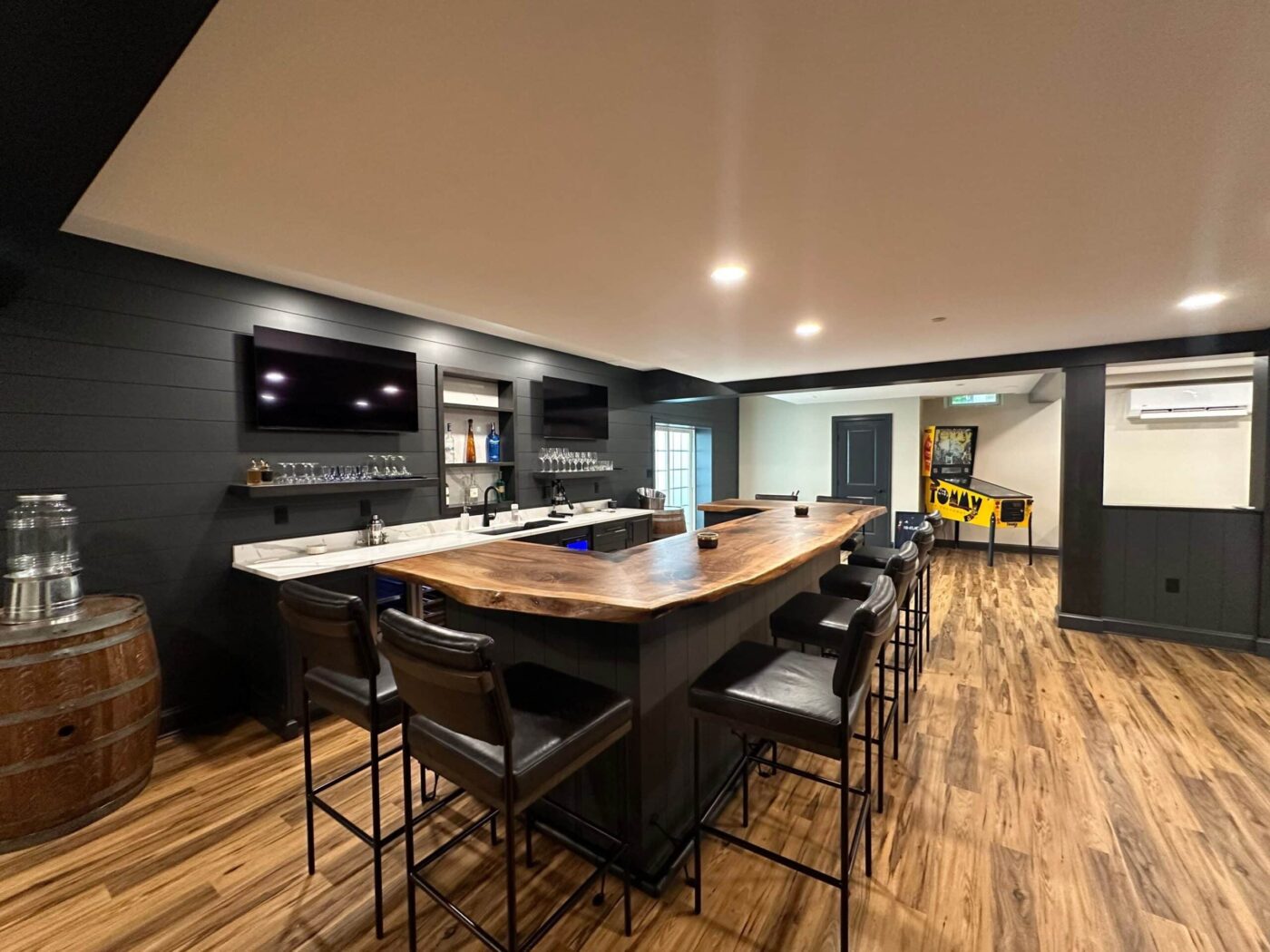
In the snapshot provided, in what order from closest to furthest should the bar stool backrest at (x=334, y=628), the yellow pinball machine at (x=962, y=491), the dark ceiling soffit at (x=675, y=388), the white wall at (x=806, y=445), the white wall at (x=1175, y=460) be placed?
the bar stool backrest at (x=334, y=628), the white wall at (x=1175, y=460), the dark ceiling soffit at (x=675, y=388), the yellow pinball machine at (x=962, y=491), the white wall at (x=806, y=445)

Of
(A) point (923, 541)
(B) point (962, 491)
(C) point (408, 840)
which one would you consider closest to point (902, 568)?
(A) point (923, 541)

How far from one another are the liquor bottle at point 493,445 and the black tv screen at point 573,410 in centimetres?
48

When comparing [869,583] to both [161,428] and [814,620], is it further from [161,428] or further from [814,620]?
[161,428]

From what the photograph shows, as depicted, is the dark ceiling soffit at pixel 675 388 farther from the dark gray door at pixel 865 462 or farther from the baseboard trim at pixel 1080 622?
the baseboard trim at pixel 1080 622

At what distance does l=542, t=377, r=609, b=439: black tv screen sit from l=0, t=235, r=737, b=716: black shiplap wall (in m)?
1.78

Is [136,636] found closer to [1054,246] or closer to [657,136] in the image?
[657,136]

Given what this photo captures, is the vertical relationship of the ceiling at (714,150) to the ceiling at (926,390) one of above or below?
below

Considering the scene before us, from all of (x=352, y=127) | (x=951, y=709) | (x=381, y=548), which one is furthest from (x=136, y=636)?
(x=951, y=709)

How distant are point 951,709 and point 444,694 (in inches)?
116

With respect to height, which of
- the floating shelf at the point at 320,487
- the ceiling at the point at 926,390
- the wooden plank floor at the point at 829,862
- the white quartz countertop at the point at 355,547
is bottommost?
the wooden plank floor at the point at 829,862

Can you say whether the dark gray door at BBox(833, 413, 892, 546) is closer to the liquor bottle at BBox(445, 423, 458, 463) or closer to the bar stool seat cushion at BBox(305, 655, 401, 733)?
the liquor bottle at BBox(445, 423, 458, 463)

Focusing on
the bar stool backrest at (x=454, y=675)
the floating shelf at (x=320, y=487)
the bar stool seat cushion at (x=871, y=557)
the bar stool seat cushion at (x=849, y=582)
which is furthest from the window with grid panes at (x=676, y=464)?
the bar stool backrest at (x=454, y=675)

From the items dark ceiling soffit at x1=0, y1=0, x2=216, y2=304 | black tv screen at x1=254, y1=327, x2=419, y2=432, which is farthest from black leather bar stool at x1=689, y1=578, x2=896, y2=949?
black tv screen at x1=254, y1=327, x2=419, y2=432

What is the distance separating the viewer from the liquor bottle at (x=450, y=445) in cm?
414
